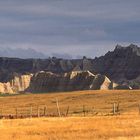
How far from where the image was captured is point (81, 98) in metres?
140

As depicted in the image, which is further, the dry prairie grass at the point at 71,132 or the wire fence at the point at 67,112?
the wire fence at the point at 67,112

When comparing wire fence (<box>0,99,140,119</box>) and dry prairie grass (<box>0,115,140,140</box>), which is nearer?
dry prairie grass (<box>0,115,140,140</box>)

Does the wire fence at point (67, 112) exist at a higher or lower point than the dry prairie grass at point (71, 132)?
lower

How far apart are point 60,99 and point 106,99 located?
15.9 metres

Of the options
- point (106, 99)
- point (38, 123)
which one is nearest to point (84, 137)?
point (38, 123)

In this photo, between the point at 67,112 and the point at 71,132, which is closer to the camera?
the point at 71,132

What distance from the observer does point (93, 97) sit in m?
139

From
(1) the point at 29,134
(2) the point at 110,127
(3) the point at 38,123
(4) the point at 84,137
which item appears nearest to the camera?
(4) the point at 84,137

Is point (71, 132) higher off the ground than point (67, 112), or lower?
higher

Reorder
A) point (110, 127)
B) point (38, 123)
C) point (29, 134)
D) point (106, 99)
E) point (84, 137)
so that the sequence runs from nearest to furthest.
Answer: point (84, 137) < point (29, 134) < point (110, 127) < point (38, 123) < point (106, 99)

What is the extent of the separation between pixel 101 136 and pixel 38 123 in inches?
655

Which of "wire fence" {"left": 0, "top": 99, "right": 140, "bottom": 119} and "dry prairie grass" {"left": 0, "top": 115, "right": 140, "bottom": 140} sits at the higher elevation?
"dry prairie grass" {"left": 0, "top": 115, "right": 140, "bottom": 140}

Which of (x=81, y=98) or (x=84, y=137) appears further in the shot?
(x=81, y=98)

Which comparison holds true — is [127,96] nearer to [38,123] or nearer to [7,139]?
[38,123]
